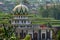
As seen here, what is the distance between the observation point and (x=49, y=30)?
58.5ft

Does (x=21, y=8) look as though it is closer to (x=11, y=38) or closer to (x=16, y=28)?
(x=16, y=28)

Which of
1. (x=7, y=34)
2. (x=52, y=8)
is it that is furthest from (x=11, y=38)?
(x=52, y=8)

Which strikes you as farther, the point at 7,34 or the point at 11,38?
the point at 7,34

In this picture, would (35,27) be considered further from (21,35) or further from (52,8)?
(52,8)

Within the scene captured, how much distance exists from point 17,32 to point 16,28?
0.25 metres

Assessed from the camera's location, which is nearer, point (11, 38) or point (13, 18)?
point (11, 38)

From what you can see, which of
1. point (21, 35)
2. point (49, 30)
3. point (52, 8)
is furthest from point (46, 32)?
point (52, 8)

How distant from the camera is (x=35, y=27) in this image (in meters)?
18.0

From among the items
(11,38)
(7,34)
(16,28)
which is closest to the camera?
(11,38)

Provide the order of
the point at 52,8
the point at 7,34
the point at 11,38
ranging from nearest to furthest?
the point at 11,38, the point at 7,34, the point at 52,8

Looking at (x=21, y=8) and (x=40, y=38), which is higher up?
(x=21, y=8)

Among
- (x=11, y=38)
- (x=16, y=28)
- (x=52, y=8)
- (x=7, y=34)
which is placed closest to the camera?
(x=11, y=38)

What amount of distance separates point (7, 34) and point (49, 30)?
4.32 meters

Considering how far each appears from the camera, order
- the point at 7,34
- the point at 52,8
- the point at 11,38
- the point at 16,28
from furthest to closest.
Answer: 1. the point at 52,8
2. the point at 16,28
3. the point at 7,34
4. the point at 11,38
